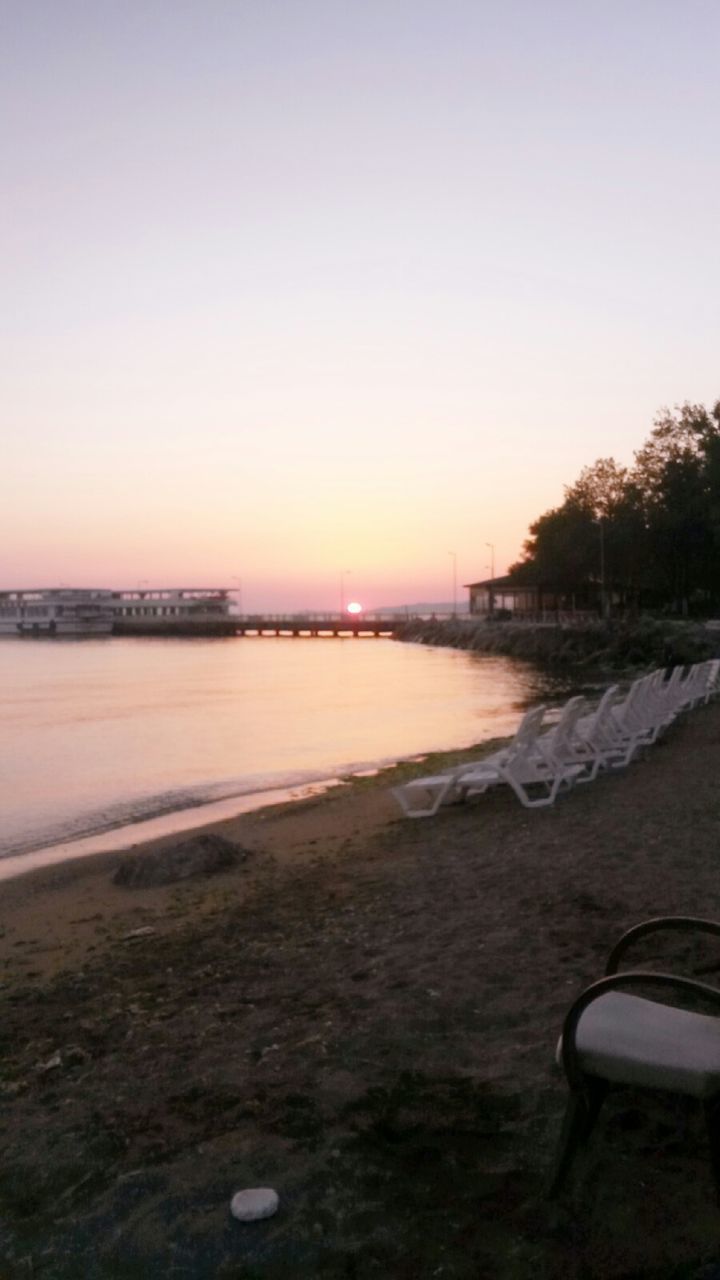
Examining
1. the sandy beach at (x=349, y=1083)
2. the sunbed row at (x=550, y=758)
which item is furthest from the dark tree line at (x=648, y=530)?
the sandy beach at (x=349, y=1083)

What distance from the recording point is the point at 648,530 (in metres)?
64.4

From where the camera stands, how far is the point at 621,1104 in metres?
3.85

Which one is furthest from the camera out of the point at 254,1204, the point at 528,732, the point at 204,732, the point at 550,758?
the point at 204,732

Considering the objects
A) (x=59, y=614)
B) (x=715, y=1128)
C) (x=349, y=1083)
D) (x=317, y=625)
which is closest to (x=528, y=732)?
(x=349, y=1083)

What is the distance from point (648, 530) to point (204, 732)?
42663 millimetres

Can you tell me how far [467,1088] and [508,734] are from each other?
20335mm

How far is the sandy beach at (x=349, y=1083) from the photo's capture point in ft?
10.5

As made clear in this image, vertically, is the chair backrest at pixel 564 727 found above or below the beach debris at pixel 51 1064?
above

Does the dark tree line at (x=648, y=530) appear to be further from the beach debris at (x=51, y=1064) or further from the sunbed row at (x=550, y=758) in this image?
the beach debris at (x=51, y=1064)

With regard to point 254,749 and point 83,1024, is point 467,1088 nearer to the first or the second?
point 83,1024

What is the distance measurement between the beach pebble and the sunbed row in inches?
293

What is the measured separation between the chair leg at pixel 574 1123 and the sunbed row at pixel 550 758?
7407 millimetres

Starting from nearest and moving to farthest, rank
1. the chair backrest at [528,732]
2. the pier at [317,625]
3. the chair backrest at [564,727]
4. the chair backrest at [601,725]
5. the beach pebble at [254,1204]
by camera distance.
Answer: the beach pebble at [254,1204]
the chair backrest at [528,732]
the chair backrest at [564,727]
the chair backrest at [601,725]
the pier at [317,625]

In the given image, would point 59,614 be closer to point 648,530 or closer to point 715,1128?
point 648,530
